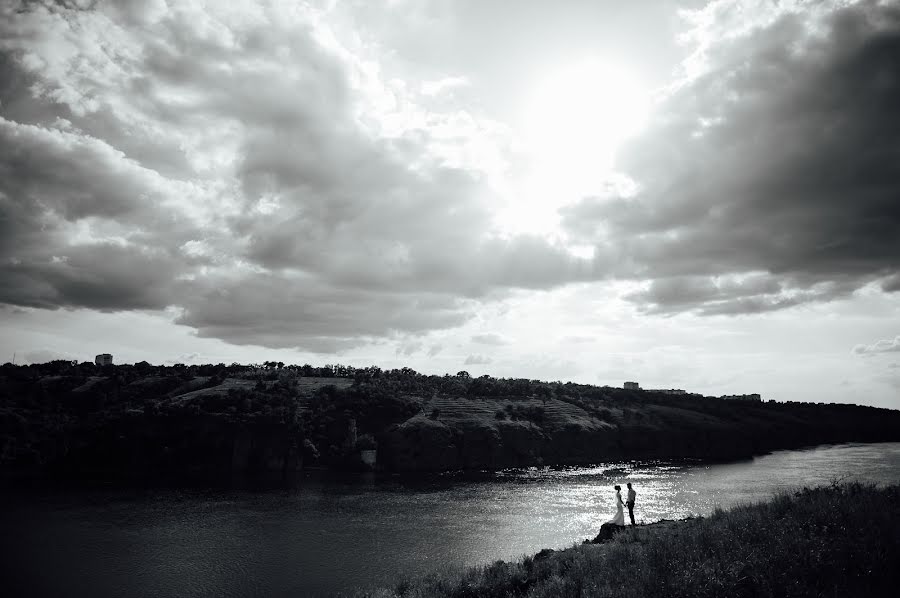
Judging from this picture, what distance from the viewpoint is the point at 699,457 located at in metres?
129

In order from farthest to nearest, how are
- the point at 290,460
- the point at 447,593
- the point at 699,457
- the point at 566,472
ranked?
the point at 699,457 → the point at 290,460 → the point at 566,472 → the point at 447,593

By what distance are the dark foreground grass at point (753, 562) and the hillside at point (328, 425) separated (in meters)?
91.3

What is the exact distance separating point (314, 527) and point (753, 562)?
4797 cm

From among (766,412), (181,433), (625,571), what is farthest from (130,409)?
(766,412)

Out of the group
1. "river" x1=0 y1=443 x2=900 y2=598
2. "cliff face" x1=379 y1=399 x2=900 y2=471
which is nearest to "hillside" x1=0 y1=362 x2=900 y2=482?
"cliff face" x1=379 y1=399 x2=900 y2=471

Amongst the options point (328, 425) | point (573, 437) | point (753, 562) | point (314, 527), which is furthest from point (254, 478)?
point (753, 562)

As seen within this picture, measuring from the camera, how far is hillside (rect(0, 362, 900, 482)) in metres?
107

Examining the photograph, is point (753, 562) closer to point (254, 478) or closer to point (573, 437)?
point (254, 478)

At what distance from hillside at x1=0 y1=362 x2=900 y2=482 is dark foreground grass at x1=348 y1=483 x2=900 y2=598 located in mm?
91293

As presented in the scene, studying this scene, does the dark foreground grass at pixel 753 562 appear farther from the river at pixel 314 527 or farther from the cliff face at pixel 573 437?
the cliff face at pixel 573 437

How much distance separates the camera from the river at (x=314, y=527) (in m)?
37.6

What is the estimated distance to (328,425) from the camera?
121125mm

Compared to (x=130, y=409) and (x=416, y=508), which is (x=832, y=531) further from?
(x=130, y=409)

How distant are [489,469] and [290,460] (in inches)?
1690
